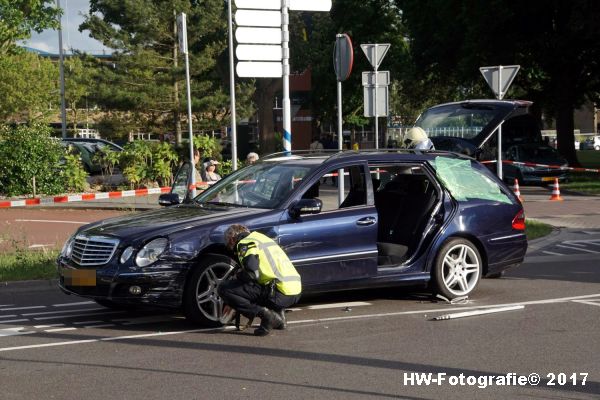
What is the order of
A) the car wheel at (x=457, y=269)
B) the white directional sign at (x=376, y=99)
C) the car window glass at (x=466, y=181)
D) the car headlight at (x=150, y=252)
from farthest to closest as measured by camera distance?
the white directional sign at (x=376, y=99) → the car window glass at (x=466, y=181) → the car wheel at (x=457, y=269) → the car headlight at (x=150, y=252)

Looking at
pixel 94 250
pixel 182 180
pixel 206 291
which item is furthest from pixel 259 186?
pixel 182 180

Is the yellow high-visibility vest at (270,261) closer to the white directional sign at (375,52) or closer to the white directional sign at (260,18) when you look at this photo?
the white directional sign at (260,18)

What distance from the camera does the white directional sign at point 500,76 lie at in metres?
18.1

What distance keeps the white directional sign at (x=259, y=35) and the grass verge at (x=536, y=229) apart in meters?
5.50

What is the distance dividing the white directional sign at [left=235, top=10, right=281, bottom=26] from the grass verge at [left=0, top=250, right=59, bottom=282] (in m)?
4.48

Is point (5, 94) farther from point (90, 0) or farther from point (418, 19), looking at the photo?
point (418, 19)

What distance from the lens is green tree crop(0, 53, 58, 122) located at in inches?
2322

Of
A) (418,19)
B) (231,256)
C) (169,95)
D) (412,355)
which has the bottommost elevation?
(412,355)

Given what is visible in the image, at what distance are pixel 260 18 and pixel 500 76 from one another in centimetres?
565

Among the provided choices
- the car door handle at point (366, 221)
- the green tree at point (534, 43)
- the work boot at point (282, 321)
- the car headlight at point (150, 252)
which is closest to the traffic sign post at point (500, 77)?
the car door handle at point (366, 221)

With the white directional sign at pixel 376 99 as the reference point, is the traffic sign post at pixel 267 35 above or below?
above

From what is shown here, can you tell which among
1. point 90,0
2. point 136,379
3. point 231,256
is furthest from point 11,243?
point 90,0

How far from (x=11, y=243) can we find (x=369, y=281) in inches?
312

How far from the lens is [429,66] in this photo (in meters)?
43.0
